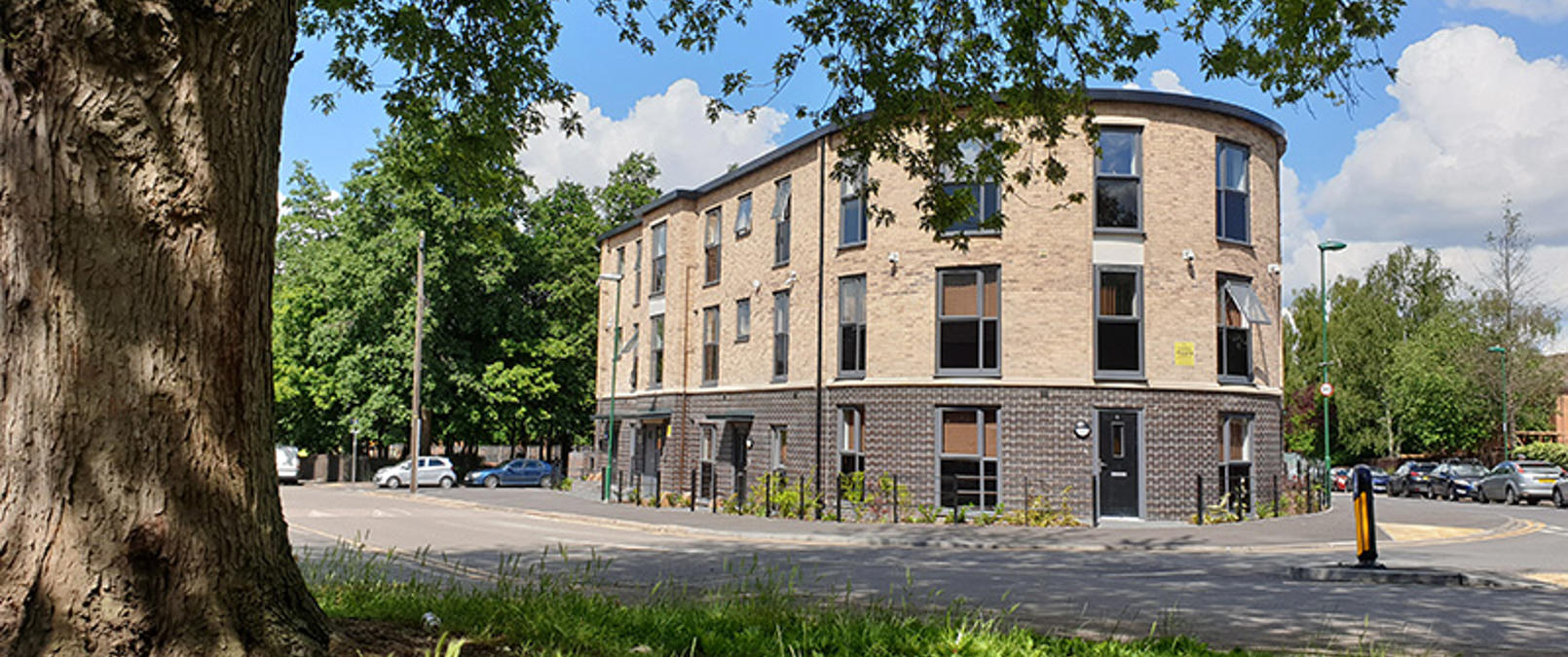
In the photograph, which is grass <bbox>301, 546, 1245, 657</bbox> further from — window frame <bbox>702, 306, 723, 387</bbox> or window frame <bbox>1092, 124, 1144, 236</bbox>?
window frame <bbox>702, 306, 723, 387</bbox>

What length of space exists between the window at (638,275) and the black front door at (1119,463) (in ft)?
56.6

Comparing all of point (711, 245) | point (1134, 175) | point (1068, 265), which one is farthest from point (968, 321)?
point (711, 245)

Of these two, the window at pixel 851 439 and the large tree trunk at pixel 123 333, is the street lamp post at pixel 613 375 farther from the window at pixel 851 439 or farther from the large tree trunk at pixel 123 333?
the large tree trunk at pixel 123 333

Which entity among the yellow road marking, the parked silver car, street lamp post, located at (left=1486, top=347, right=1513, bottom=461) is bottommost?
the yellow road marking

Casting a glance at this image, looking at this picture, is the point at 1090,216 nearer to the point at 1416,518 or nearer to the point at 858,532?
the point at 858,532

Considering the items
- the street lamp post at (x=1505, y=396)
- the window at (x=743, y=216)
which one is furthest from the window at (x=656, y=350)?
the street lamp post at (x=1505, y=396)

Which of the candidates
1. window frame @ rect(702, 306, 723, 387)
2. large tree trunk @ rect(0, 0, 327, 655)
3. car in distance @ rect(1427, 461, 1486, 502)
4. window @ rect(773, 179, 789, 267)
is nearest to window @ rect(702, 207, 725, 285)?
window frame @ rect(702, 306, 723, 387)

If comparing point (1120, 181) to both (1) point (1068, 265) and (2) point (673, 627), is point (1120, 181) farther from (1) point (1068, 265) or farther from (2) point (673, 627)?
(2) point (673, 627)

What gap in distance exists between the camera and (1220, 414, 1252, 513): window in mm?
22484

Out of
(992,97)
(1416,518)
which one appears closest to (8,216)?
(992,97)

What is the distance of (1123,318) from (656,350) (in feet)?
51.8

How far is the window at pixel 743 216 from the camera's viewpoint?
29.2m

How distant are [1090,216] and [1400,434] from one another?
45775 mm

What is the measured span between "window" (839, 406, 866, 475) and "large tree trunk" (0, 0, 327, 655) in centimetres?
1990
